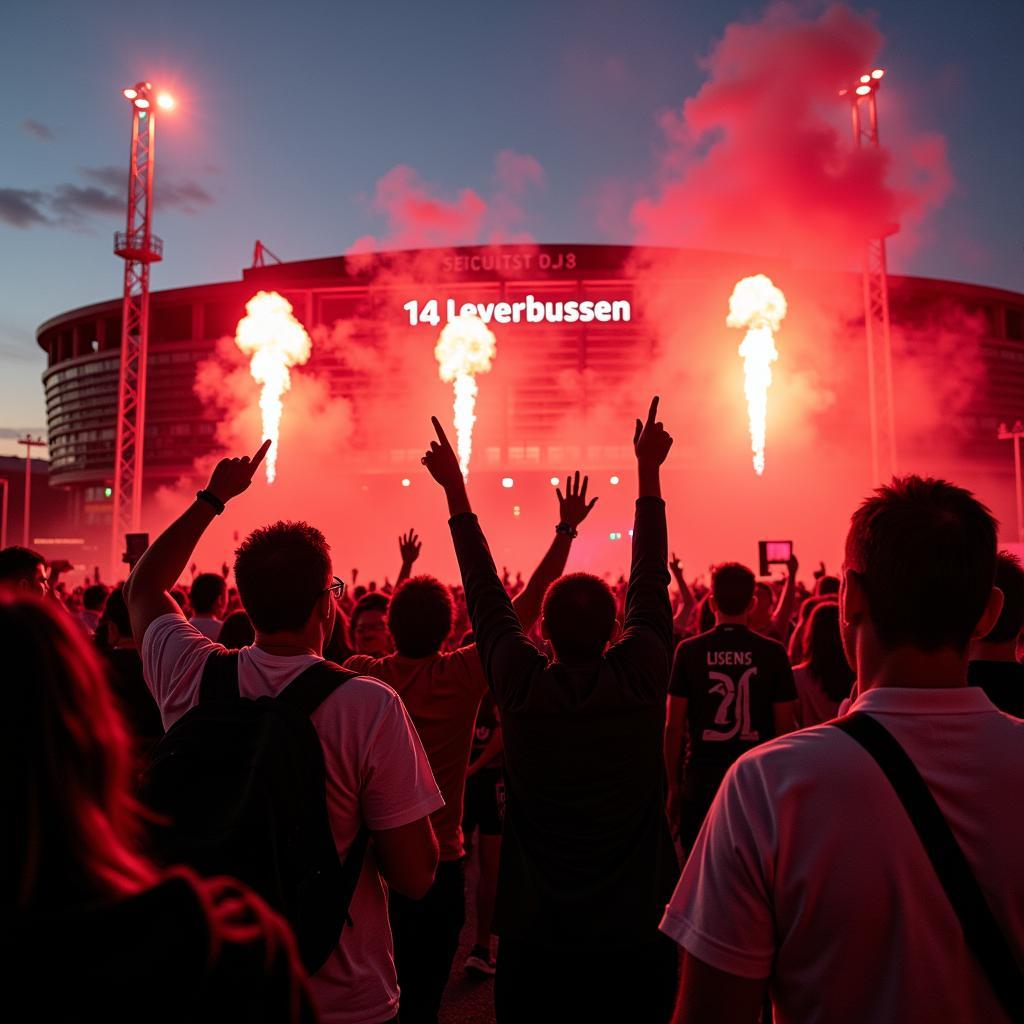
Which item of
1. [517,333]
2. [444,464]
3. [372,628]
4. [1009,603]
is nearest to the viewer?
[1009,603]

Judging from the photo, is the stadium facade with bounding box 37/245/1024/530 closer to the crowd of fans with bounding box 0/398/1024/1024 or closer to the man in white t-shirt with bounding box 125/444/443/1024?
the crowd of fans with bounding box 0/398/1024/1024

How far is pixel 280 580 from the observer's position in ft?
7.93

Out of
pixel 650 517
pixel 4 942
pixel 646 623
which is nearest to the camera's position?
pixel 4 942

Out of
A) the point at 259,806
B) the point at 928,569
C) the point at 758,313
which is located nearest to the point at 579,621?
the point at 259,806

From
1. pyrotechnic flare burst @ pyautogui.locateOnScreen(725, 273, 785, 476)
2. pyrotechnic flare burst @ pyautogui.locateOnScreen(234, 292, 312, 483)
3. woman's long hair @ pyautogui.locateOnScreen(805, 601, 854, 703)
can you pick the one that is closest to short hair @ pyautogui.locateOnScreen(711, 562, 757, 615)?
woman's long hair @ pyautogui.locateOnScreen(805, 601, 854, 703)

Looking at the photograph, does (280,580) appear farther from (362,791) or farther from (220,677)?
(362,791)

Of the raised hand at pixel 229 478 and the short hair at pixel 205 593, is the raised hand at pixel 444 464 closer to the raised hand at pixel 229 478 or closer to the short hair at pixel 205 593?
the raised hand at pixel 229 478

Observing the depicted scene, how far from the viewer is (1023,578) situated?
10.9 feet

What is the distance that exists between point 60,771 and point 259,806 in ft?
3.14

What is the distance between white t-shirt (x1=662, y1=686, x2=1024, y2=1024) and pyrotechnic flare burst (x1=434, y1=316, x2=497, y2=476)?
112ft

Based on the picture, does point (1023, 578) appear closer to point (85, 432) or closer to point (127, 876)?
point (127, 876)

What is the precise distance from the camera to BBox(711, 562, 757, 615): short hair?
487cm

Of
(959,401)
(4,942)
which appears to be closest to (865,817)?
(4,942)

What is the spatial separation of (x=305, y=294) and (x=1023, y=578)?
43.4 m
